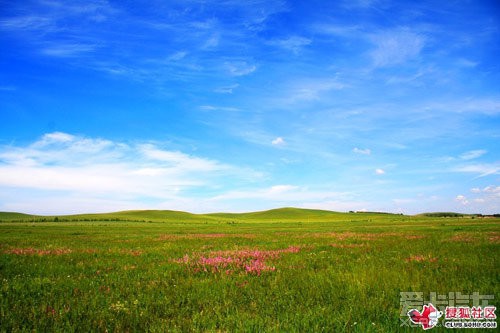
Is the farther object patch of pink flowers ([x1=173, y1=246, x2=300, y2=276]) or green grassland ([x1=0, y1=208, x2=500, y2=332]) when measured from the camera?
patch of pink flowers ([x1=173, y1=246, x2=300, y2=276])

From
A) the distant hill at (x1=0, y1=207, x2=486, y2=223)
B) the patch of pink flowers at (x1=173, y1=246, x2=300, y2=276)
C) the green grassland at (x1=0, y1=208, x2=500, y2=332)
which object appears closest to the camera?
the green grassland at (x1=0, y1=208, x2=500, y2=332)

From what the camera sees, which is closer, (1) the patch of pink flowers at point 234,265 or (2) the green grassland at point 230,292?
(2) the green grassland at point 230,292

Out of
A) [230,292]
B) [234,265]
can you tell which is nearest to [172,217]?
[234,265]

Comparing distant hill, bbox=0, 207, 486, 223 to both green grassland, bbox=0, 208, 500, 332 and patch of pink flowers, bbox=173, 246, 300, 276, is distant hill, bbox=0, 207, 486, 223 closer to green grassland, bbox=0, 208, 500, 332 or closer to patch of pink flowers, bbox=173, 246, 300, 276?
patch of pink flowers, bbox=173, 246, 300, 276

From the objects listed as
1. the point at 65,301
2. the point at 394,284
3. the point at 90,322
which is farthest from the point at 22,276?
the point at 394,284

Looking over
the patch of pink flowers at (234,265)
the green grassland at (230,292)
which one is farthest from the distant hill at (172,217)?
the green grassland at (230,292)

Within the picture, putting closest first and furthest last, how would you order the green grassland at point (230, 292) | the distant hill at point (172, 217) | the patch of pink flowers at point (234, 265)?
the green grassland at point (230, 292)
the patch of pink flowers at point (234, 265)
the distant hill at point (172, 217)

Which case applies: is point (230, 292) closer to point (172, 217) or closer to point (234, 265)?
point (234, 265)

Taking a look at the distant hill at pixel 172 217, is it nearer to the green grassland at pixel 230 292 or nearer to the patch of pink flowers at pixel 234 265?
the patch of pink flowers at pixel 234 265

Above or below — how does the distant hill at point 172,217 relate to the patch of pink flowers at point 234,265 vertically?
below

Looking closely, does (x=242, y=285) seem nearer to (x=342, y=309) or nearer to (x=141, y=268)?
(x=342, y=309)

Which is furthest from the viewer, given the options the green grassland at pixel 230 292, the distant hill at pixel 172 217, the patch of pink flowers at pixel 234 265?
the distant hill at pixel 172 217

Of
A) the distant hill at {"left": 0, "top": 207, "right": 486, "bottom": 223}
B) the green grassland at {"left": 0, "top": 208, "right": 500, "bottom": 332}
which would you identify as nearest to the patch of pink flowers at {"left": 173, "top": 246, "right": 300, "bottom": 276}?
the green grassland at {"left": 0, "top": 208, "right": 500, "bottom": 332}

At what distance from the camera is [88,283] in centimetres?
827
